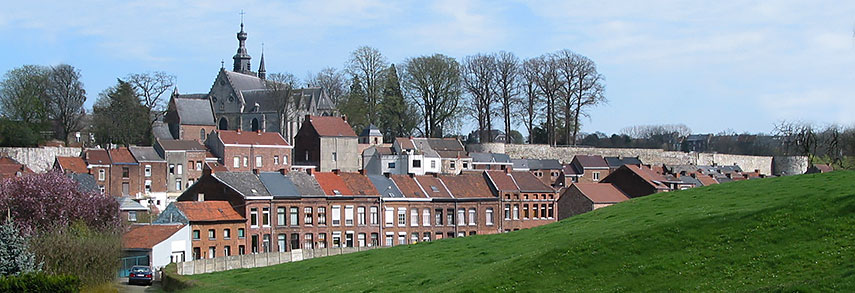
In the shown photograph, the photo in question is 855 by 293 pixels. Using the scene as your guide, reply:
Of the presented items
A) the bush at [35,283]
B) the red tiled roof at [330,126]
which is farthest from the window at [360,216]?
the bush at [35,283]

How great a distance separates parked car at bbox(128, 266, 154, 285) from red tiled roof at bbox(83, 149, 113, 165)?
127 ft

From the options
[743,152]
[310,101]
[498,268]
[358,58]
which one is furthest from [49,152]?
[743,152]

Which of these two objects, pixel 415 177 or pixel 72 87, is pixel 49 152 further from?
pixel 415 177

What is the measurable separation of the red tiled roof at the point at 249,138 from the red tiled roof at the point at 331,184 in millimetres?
28734

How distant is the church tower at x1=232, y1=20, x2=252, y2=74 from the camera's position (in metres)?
136

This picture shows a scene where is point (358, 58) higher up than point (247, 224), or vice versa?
point (358, 58)

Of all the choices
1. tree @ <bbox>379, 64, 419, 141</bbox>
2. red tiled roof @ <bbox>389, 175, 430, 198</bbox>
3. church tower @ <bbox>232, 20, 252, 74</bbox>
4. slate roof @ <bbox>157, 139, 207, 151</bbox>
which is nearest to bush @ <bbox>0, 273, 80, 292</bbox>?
red tiled roof @ <bbox>389, 175, 430, 198</bbox>

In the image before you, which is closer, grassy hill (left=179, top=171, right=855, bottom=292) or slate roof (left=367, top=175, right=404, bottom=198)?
grassy hill (left=179, top=171, right=855, bottom=292)

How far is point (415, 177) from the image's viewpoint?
220 feet

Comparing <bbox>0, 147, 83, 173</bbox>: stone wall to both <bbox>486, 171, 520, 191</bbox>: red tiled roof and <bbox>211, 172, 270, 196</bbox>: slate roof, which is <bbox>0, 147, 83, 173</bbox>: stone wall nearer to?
<bbox>211, 172, 270, 196</bbox>: slate roof

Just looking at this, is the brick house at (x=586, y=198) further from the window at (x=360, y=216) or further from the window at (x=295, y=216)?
the window at (x=295, y=216)

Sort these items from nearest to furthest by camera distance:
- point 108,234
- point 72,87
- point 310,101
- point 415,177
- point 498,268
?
1. point 498,268
2. point 108,234
3. point 415,177
4. point 72,87
5. point 310,101

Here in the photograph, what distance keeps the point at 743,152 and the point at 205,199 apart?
117708 mm

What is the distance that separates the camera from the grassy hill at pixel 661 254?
23172mm
